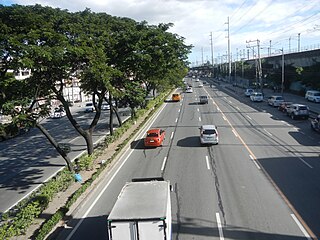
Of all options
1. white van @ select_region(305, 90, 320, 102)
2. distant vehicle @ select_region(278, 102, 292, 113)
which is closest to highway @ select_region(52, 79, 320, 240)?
distant vehicle @ select_region(278, 102, 292, 113)

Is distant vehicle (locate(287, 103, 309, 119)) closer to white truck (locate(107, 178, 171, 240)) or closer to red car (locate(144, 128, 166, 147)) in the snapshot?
red car (locate(144, 128, 166, 147))

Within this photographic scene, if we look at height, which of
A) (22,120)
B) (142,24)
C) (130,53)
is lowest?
(22,120)

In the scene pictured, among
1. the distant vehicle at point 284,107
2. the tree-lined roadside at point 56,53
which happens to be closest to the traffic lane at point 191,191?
the tree-lined roadside at point 56,53

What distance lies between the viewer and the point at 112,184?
18375mm

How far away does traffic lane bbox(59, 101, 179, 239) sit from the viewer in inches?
512

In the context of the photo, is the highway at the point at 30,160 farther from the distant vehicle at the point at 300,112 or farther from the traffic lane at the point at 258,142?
the distant vehicle at the point at 300,112

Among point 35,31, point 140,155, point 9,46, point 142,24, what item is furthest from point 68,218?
point 142,24

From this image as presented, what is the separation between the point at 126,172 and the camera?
67.1ft

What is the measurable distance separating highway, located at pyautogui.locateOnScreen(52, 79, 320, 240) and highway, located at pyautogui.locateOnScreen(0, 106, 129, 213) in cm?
468

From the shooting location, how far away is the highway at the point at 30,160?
19628 mm

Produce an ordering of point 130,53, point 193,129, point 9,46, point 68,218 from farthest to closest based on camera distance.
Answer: point 193,129 → point 130,53 → point 9,46 → point 68,218

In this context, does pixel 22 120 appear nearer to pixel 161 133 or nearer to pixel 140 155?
pixel 140 155

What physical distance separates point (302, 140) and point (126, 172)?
14.8 meters

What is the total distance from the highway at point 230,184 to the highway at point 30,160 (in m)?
4.68
